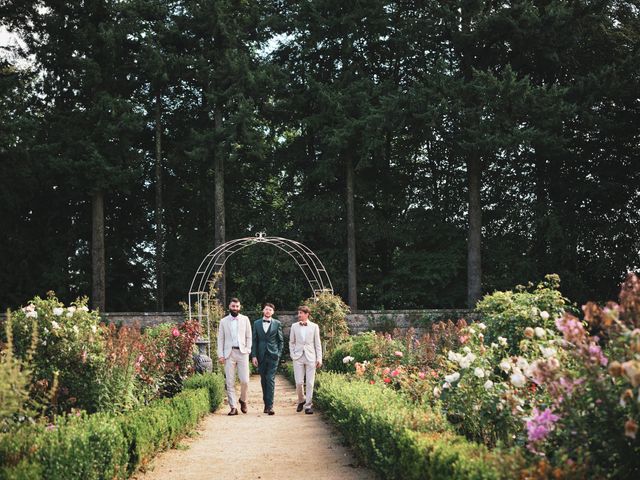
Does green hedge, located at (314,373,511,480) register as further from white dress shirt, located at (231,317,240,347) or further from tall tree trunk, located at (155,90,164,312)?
tall tree trunk, located at (155,90,164,312)

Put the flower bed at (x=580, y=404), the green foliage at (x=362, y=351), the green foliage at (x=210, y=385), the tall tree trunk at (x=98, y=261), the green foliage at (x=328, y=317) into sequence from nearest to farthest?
the flower bed at (x=580, y=404) → the green foliage at (x=210, y=385) → the green foliage at (x=362, y=351) → the green foliage at (x=328, y=317) → the tall tree trunk at (x=98, y=261)

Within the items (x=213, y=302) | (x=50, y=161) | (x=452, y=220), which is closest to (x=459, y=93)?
(x=452, y=220)

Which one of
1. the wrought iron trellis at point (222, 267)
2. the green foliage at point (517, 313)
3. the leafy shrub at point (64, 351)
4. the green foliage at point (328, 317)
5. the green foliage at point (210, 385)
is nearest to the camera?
the leafy shrub at point (64, 351)

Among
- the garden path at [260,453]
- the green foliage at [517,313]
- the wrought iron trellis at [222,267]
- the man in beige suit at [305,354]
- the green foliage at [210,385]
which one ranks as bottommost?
the garden path at [260,453]

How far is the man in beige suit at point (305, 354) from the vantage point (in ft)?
35.0

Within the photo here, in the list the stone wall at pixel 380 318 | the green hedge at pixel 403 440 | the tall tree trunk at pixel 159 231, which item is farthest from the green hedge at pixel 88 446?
the tall tree trunk at pixel 159 231

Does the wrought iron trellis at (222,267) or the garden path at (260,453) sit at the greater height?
the wrought iron trellis at (222,267)

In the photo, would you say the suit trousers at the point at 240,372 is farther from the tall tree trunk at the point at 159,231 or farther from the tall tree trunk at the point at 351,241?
the tall tree trunk at the point at 159,231

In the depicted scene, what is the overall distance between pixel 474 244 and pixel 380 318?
134 inches

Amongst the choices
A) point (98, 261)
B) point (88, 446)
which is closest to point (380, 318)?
point (98, 261)

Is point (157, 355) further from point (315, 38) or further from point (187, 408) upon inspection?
point (315, 38)

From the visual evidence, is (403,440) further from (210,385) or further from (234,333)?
(210,385)

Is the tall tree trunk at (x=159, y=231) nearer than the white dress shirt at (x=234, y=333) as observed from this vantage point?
No

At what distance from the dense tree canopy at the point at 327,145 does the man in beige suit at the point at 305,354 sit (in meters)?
10.7
